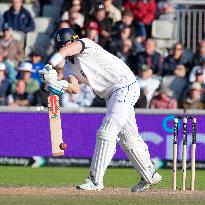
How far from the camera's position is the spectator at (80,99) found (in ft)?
57.4

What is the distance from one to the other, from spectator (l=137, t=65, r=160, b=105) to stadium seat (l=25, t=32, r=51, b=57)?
254 centimetres

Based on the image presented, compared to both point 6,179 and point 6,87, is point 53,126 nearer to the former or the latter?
point 6,179

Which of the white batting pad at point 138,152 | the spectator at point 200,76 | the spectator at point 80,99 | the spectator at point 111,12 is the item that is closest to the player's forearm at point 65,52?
the white batting pad at point 138,152

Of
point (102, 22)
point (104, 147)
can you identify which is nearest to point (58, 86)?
point (104, 147)

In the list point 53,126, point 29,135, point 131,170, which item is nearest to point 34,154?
point 29,135

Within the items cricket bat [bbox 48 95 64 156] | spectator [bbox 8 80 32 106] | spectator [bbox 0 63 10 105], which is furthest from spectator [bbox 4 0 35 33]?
cricket bat [bbox 48 95 64 156]

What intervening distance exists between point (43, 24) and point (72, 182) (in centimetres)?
765

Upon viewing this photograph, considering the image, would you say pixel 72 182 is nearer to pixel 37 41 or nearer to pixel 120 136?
pixel 120 136

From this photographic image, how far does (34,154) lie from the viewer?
15977 mm

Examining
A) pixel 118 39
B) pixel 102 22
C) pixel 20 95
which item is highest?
pixel 102 22

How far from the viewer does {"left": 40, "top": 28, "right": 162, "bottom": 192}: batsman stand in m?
10.5

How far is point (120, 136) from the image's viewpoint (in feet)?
35.8

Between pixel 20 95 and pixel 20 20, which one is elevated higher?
pixel 20 20

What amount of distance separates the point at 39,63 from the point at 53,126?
766 cm
